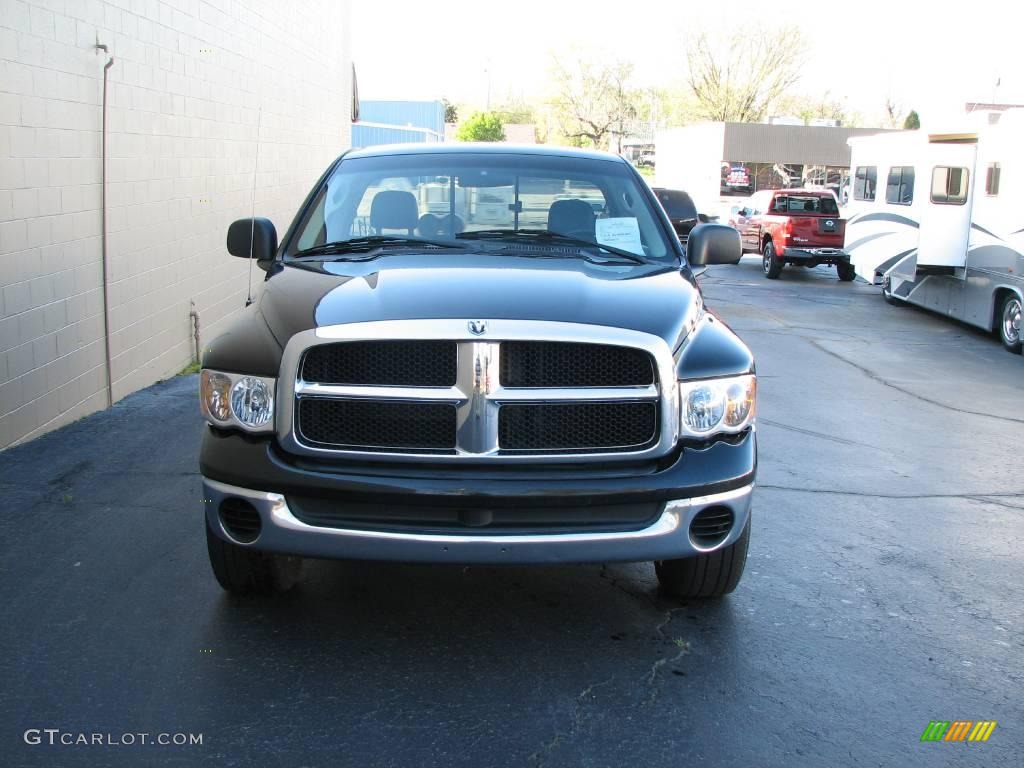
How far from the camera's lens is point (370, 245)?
494 centimetres

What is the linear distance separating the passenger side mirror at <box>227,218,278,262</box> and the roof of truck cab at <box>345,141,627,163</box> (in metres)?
0.71

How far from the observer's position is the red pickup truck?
21969 mm

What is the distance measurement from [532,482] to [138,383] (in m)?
5.94

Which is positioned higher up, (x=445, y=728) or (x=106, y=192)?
(x=106, y=192)

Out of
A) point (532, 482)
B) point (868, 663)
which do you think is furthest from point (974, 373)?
point (532, 482)

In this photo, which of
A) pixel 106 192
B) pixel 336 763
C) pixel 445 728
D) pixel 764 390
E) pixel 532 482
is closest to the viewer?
pixel 336 763

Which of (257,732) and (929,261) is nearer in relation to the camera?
(257,732)

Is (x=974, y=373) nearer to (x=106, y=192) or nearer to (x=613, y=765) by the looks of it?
(x=106, y=192)

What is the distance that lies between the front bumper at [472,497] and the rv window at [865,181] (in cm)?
1690

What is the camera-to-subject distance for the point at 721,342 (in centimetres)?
402

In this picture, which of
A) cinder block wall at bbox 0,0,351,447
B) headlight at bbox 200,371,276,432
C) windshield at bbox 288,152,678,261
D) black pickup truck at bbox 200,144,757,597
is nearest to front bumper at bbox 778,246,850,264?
cinder block wall at bbox 0,0,351,447

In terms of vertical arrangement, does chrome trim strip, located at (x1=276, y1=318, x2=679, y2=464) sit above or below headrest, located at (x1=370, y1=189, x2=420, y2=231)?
below

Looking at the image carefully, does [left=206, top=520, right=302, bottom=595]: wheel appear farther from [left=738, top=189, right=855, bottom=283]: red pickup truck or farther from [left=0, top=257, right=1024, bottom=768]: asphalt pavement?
[left=738, top=189, right=855, bottom=283]: red pickup truck

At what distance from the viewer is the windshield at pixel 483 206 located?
5.08 metres
